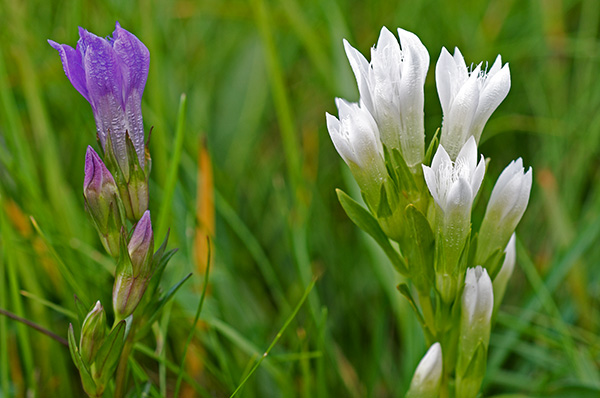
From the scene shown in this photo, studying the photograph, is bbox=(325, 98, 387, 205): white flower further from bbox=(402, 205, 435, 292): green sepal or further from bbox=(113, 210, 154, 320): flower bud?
bbox=(113, 210, 154, 320): flower bud

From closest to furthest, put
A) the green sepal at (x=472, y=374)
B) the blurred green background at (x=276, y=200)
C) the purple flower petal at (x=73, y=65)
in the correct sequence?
the purple flower petal at (x=73, y=65) < the green sepal at (x=472, y=374) < the blurred green background at (x=276, y=200)

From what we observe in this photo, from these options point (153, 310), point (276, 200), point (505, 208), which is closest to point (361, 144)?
point (505, 208)

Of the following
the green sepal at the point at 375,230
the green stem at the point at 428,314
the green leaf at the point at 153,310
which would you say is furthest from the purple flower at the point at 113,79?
the green stem at the point at 428,314

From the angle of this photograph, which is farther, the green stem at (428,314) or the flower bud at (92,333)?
the green stem at (428,314)

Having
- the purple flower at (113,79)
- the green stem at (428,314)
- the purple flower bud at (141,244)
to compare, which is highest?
the purple flower at (113,79)

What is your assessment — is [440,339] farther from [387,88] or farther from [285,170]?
[285,170]

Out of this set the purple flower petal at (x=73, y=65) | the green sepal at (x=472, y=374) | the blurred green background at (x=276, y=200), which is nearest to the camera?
the purple flower petal at (x=73, y=65)

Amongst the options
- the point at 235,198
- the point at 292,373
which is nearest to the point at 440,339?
the point at 292,373

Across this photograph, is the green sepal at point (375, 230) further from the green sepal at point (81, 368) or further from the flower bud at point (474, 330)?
the green sepal at point (81, 368)

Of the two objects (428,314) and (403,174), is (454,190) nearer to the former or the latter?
(403,174)
